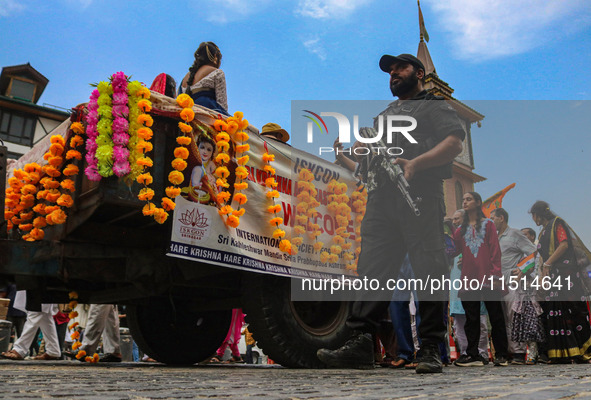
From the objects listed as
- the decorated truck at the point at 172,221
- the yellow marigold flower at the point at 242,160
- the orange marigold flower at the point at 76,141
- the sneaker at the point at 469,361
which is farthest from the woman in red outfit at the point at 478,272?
the orange marigold flower at the point at 76,141

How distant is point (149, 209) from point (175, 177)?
0.96 feet

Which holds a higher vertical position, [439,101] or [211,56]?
[211,56]

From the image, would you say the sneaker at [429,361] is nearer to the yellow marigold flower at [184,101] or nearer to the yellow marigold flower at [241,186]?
the yellow marigold flower at [241,186]

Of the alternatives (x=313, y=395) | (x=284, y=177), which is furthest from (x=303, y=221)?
(x=313, y=395)

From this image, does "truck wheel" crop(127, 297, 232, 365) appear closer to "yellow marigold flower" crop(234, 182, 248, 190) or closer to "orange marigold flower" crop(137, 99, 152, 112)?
"yellow marigold flower" crop(234, 182, 248, 190)

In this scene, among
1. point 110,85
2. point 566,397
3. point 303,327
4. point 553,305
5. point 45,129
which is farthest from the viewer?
point 45,129

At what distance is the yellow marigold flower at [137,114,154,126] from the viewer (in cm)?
360

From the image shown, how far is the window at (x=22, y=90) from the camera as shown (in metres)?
33.4

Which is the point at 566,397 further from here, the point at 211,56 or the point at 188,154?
the point at 211,56

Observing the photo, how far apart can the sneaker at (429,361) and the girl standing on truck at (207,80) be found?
8.67 ft

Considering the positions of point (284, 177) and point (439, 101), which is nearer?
point (439, 101)

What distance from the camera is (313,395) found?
5.63ft

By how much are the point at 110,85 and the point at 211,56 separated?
2.03 metres

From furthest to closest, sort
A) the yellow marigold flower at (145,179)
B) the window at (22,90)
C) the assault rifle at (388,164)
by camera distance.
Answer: the window at (22,90) < the assault rifle at (388,164) < the yellow marigold flower at (145,179)
